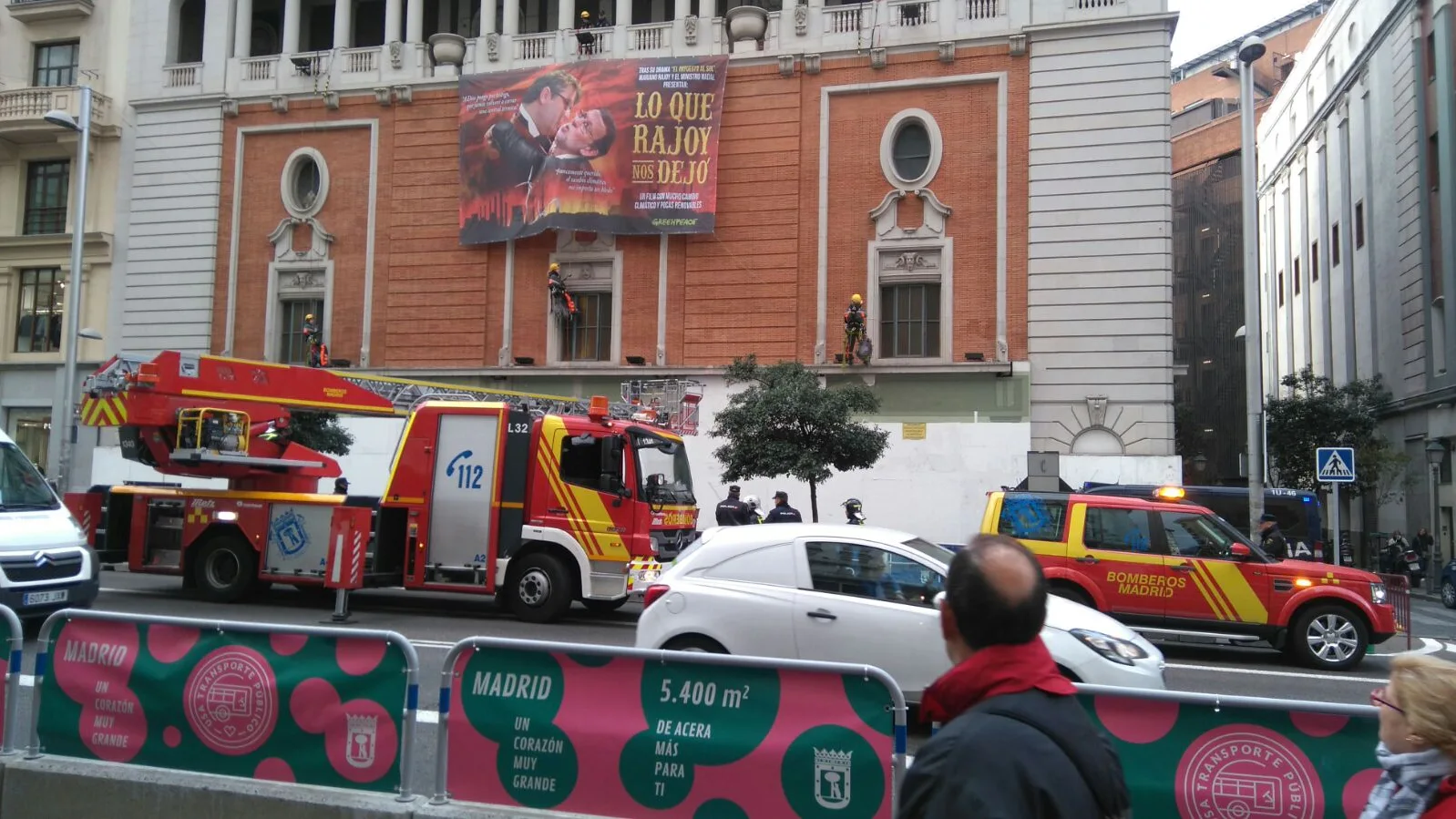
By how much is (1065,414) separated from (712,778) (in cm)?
2247

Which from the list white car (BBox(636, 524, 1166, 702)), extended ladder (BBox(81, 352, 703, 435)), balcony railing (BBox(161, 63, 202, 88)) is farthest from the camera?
balcony railing (BBox(161, 63, 202, 88))

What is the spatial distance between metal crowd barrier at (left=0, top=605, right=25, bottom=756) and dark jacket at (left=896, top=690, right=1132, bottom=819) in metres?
5.22

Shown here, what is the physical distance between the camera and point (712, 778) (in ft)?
15.2

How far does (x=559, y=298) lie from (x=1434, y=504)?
23764 mm

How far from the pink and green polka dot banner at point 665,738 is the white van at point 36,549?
8169mm

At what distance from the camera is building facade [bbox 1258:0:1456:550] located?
97.3ft

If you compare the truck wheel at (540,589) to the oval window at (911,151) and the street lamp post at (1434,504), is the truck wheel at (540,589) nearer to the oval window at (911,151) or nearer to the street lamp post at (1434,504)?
the oval window at (911,151)

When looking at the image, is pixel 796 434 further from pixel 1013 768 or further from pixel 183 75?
pixel 183 75

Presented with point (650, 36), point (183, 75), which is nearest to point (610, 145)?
point (650, 36)

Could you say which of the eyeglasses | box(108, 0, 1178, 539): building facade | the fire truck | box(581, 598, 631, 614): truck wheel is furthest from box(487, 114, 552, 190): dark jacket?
the eyeglasses

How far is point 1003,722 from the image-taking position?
206 centimetres

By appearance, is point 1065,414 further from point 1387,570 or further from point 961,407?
point 1387,570

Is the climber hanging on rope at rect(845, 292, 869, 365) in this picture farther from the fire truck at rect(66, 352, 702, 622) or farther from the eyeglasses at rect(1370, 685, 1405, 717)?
the eyeglasses at rect(1370, 685, 1405, 717)

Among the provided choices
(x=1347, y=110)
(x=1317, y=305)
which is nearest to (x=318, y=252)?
(x=1347, y=110)
